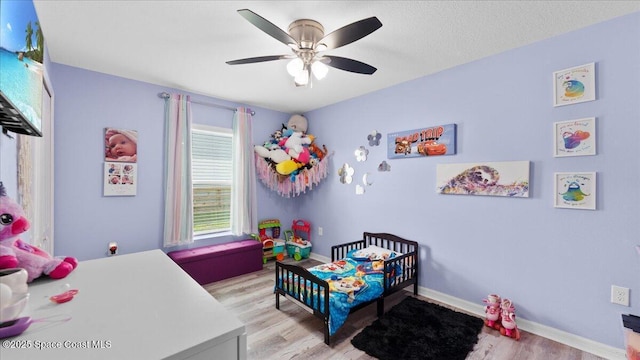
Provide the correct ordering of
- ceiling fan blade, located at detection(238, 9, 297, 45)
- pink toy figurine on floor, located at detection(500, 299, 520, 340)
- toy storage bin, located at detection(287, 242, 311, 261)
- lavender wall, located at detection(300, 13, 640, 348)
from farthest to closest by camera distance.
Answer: toy storage bin, located at detection(287, 242, 311, 261) < pink toy figurine on floor, located at detection(500, 299, 520, 340) < lavender wall, located at detection(300, 13, 640, 348) < ceiling fan blade, located at detection(238, 9, 297, 45)

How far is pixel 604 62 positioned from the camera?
1914 mm

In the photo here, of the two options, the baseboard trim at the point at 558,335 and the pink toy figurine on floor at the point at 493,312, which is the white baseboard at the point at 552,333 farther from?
the pink toy figurine on floor at the point at 493,312

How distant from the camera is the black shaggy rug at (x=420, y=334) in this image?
76.6 inches

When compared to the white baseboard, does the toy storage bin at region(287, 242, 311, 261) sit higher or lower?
higher

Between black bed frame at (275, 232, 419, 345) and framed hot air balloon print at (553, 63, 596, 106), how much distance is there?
5.90 ft

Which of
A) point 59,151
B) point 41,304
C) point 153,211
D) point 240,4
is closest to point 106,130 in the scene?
point 59,151

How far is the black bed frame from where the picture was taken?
7.15ft

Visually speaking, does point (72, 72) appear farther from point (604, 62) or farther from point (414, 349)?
point (604, 62)

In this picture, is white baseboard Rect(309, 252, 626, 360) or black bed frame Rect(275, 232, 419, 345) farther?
black bed frame Rect(275, 232, 419, 345)

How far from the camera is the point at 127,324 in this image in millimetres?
692

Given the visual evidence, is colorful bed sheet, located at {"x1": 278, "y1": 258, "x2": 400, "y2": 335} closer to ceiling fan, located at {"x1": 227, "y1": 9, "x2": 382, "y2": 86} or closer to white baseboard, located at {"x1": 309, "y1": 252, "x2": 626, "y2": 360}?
white baseboard, located at {"x1": 309, "y1": 252, "x2": 626, "y2": 360}

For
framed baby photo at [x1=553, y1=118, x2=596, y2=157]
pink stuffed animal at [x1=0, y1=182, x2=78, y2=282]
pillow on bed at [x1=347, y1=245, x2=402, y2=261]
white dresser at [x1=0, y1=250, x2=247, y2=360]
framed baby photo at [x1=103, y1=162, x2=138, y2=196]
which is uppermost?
framed baby photo at [x1=553, y1=118, x2=596, y2=157]

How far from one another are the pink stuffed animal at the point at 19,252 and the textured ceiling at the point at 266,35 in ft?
5.03

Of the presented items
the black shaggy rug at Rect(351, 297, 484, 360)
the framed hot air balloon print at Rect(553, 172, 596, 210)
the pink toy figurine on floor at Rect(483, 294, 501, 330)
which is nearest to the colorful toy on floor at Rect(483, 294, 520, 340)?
the pink toy figurine on floor at Rect(483, 294, 501, 330)
